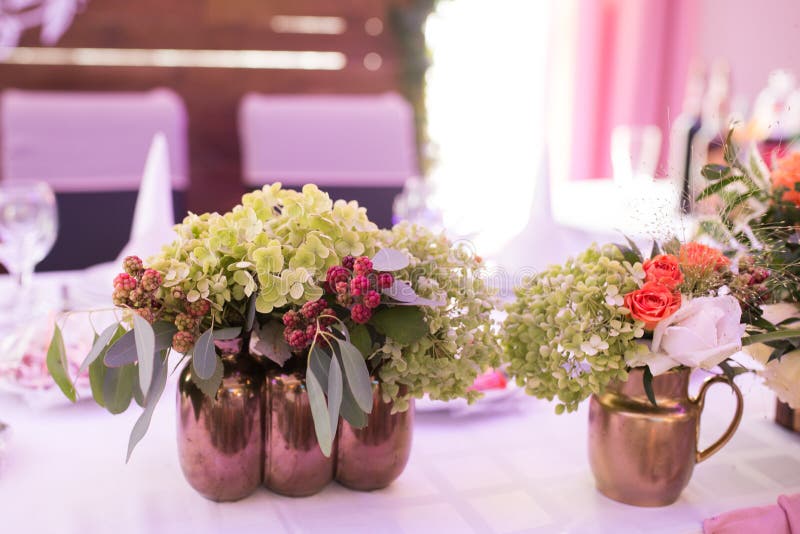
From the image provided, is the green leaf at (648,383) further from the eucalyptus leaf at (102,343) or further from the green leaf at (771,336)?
the eucalyptus leaf at (102,343)

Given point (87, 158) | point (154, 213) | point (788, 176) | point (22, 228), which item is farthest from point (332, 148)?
point (788, 176)

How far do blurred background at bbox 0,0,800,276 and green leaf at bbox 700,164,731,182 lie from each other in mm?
14

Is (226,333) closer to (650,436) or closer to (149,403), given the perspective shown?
(149,403)

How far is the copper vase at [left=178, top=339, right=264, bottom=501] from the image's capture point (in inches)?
27.9

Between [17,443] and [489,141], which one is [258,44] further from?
[17,443]

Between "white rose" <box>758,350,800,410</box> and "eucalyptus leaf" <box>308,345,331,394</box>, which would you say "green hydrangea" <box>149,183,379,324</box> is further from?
"white rose" <box>758,350,800,410</box>

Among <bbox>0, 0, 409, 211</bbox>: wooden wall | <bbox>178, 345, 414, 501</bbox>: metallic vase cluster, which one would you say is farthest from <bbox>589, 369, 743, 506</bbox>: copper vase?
<bbox>0, 0, 409, 211</bbox>: wooden wall

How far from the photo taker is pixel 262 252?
65 cm

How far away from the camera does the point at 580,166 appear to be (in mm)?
4449

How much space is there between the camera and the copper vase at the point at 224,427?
71cm

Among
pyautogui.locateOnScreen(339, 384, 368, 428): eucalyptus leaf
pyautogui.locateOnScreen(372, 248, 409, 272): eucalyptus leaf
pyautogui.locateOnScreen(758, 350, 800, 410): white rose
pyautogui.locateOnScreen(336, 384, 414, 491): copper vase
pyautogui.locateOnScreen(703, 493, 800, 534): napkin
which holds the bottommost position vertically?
pyautogui.locateOnScreen(703, 493, 800, 534): napkin

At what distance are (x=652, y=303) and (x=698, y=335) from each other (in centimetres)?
5

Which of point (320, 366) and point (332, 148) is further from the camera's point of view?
point (332, 148)

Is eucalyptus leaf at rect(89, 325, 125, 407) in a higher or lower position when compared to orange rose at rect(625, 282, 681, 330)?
lower
